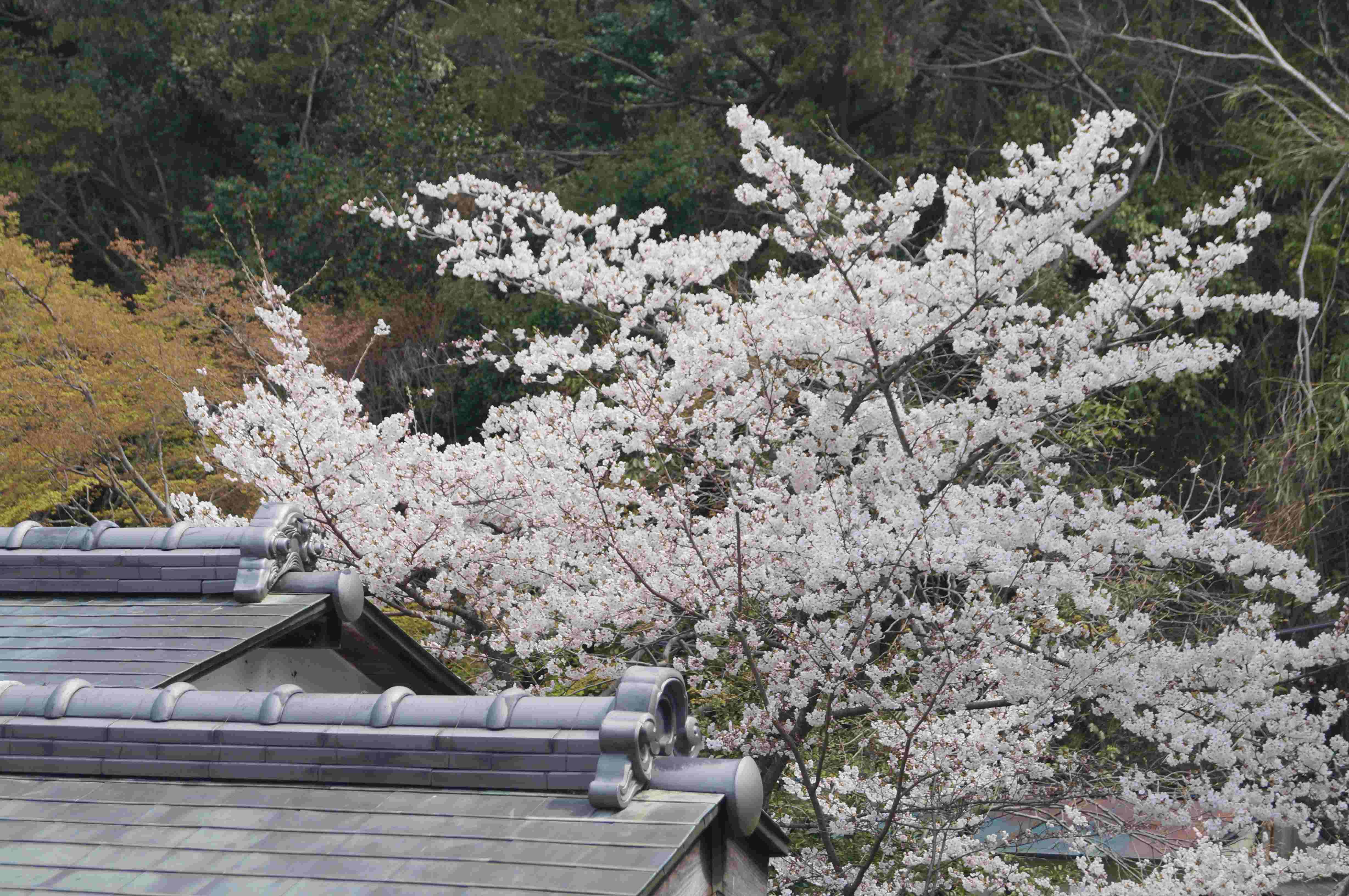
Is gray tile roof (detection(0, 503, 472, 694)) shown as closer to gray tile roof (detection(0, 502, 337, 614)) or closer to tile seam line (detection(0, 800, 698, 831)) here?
gray tile roof (detection(0, 502, 337, 614))

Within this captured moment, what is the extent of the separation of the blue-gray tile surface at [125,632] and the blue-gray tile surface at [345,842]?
1.04 meters

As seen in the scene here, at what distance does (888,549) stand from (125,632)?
3952 mm

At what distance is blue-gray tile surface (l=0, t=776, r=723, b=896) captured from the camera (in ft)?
10.5

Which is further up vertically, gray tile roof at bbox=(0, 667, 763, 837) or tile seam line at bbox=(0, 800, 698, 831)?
gray tile roof at bbox=(0, 667, 763, 837)

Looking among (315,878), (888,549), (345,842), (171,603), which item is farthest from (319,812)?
(888,549)

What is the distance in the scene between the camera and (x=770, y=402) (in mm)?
7070

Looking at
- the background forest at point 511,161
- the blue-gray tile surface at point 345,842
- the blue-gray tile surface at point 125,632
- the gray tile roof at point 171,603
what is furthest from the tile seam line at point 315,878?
the background forest at point 511,161

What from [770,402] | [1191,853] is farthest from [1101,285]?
[1191,853]

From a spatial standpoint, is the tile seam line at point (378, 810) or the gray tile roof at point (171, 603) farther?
the gray tile roof at point (171, 603)

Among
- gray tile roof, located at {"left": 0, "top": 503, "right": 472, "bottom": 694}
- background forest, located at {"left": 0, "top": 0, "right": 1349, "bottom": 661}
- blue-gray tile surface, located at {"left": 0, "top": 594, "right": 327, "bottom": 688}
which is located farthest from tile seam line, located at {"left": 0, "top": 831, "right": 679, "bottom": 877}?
background forest, located at {"left": 0, "top": 0, "right": 1349, "bottom": 661}

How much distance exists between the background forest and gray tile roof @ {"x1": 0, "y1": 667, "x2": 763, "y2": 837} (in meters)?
5.36

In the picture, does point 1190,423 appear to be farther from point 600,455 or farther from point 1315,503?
point 600,455

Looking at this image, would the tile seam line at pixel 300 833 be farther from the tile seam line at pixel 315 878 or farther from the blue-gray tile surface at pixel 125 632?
the blue-gray tile surface at pixel 125 632

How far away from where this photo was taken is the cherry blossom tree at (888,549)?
6336 mm
